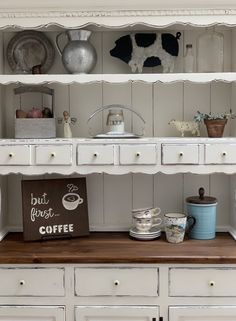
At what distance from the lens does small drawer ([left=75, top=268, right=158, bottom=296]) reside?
203 centimetres

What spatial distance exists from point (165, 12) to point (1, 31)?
2.84 ft

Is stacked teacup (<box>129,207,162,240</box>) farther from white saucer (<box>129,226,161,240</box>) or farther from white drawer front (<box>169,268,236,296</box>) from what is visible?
white drawer front (<box>169,268,236,296</box>)

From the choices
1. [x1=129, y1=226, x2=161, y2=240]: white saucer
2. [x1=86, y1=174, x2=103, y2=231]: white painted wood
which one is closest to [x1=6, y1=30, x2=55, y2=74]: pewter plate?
[x1=86, y1=174, x2=103, y2=231]: white painted wood

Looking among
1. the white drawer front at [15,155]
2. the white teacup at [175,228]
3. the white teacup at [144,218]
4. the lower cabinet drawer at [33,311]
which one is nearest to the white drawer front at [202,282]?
the white teacup at [175,228]

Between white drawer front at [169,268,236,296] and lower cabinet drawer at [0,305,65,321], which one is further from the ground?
white drawer front at [169,268,236,296]

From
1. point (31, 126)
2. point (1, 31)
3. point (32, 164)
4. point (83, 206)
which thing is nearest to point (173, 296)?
point (83, 206)

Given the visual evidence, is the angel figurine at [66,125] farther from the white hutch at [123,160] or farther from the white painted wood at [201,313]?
the white painted wood at [201,313]

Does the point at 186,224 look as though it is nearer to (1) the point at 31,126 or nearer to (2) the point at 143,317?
(2) the point at 143,317

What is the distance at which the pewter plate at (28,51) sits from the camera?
242 centimetres

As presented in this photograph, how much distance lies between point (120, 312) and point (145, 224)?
0.46 metres

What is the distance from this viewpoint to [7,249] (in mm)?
2162

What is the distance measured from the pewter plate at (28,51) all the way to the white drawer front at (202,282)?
1.23m

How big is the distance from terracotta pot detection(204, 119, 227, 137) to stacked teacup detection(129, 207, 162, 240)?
0.47m

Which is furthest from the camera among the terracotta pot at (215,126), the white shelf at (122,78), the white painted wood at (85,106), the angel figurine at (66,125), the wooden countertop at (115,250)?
the white painted wood at (85,106)
